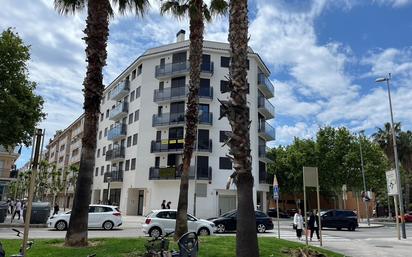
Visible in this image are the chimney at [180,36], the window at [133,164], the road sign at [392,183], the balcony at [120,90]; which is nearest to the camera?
the road sign at [392,183]

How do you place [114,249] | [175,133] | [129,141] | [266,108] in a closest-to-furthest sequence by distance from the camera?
[114,249]
[175,133]
[266,108]
[129,141]

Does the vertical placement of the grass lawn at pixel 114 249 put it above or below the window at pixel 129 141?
below

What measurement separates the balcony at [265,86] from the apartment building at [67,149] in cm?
3819

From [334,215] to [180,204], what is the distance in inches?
904

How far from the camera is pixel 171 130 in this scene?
4775cm

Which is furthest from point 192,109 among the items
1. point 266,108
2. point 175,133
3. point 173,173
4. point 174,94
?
point 266,108

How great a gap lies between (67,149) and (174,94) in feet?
193

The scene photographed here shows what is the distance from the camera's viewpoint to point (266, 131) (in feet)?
168

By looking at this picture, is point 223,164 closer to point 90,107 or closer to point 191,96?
point 191,96

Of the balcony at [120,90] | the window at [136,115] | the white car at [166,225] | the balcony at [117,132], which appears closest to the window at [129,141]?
the balcony at [117,132]

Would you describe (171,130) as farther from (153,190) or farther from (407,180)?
(407,180)

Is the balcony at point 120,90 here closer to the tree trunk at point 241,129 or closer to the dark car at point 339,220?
the dark car at point 339,220

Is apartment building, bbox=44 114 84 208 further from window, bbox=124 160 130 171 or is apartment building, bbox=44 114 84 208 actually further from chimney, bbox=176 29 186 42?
chimney, bbox=176 29 186 42

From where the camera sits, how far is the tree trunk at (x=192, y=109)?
14039mm
